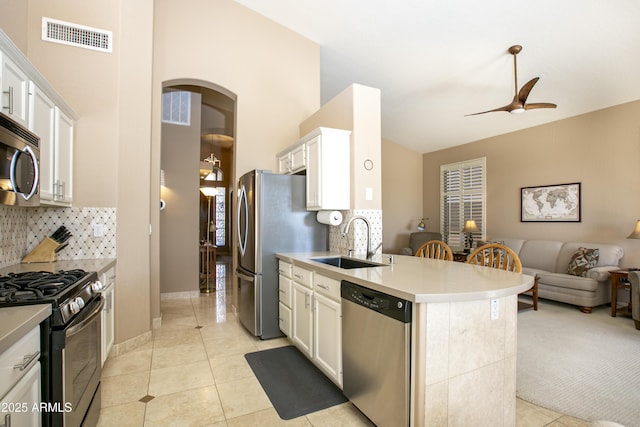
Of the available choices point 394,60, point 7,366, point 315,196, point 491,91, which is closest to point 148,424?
point 7,366

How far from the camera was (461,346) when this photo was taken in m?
1.60

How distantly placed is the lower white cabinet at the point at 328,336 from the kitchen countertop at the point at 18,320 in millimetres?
1571

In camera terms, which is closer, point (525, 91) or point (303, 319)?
point (303, 319)

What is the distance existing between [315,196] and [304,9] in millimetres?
2525

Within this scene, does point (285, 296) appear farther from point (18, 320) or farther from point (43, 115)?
point (43, 115)

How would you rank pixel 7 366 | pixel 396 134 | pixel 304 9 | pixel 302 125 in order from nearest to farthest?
pixel 7 366 < pixel 304 9 < pixel 302 125 < pixel 396 134

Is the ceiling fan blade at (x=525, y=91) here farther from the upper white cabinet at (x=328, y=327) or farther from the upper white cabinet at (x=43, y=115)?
the upper white cabinet at (x=43, y=115)

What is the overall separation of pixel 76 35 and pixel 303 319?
131 inches

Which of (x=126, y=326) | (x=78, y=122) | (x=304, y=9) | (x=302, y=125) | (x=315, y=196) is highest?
(x=304, y=9)

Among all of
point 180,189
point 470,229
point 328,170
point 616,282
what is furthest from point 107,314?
point 470,229

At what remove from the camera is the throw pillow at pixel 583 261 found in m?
4.59

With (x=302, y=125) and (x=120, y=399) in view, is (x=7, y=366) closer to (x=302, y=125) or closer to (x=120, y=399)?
(x=120, y=399)

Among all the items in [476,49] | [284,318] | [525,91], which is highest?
[476,49]

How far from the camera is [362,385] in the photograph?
1897 mm
